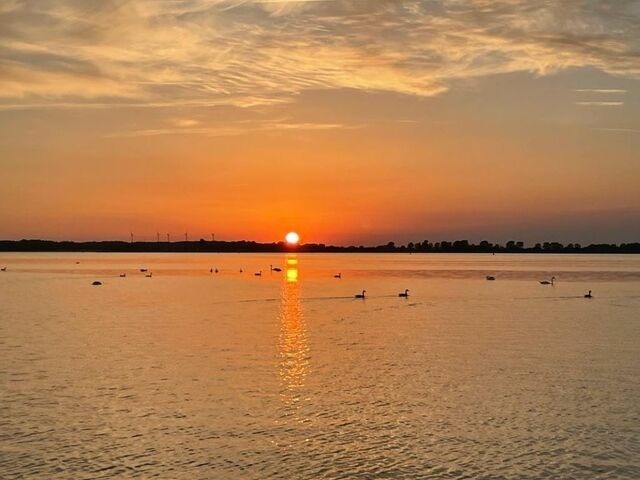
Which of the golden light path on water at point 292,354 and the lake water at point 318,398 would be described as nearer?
the lake water at point 318,398

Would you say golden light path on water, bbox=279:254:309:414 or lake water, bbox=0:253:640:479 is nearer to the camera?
lake water, bbox=0:253:640:479

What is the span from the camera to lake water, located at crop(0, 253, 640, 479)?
20.2 metres

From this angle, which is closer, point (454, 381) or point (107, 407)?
point (107, 407)

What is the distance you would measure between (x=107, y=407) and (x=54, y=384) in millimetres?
4809

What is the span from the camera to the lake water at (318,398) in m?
20.2

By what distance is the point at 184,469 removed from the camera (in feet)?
64.1

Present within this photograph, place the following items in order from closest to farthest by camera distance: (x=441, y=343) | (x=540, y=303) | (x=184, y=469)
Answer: (x=184, y=469) < (x=441, y=343) < (x=540, y=303)

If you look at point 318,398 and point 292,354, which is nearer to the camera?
point 318,398

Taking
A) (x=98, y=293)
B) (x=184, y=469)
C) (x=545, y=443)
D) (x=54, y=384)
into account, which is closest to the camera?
(x=184, y=469)

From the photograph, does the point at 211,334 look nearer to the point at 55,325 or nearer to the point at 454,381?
the point at 55,325

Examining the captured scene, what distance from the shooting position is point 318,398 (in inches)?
1094

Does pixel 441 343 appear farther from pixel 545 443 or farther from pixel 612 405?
pixel 545 443

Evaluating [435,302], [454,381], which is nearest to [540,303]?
[435,302]

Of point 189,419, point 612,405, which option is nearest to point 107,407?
point 189,419
